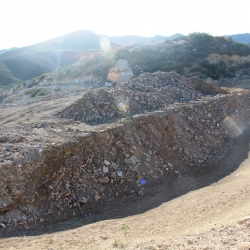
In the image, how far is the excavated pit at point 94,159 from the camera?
573cm

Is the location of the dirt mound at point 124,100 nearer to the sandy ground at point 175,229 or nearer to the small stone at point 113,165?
the small stone at point 113,165

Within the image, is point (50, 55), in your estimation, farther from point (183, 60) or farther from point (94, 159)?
point (94, 159)

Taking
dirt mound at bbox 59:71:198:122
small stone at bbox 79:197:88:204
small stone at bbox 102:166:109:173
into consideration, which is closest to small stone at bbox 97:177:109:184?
small stone at bbox 102:166:109:173

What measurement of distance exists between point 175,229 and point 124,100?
18.8ft

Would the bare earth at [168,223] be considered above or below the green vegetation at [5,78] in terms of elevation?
below

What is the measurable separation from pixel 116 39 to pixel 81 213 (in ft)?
290

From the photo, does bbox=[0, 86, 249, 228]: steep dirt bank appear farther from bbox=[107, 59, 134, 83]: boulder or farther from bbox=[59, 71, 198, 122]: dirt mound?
bbox=[107, 59, 134, 83]: boulder

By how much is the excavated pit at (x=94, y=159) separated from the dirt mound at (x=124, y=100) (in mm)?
454

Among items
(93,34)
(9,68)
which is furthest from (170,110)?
(93,34)

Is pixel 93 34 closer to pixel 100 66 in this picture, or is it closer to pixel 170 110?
pixel 100 66

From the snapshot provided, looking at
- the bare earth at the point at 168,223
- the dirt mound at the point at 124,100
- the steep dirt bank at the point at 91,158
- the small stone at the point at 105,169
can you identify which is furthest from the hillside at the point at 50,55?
the bare earth at the point at 168,223

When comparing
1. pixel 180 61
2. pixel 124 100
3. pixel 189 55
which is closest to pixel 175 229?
pixel 124 100

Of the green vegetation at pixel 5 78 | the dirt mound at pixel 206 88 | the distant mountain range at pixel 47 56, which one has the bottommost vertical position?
the dirt mound at pixel 206 88

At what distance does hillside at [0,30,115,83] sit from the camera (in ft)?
166
